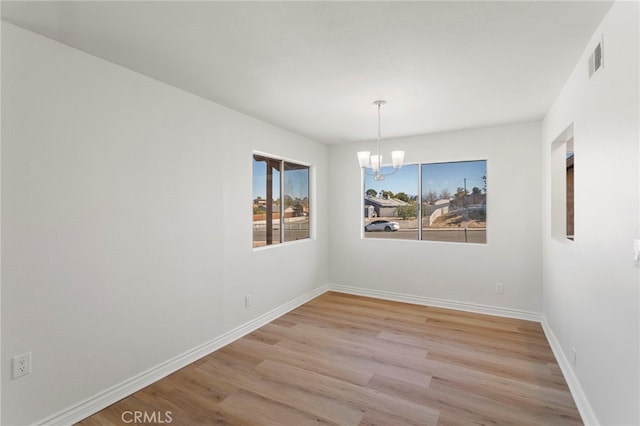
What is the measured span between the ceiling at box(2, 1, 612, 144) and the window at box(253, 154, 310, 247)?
1.03 meters

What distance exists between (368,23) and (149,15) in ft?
3.96

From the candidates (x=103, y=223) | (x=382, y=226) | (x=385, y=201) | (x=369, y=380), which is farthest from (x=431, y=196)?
(x=103, y=223)

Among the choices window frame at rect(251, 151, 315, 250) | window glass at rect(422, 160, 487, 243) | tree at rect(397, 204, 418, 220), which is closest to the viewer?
window frame at rect(251, 151, 315, 250)

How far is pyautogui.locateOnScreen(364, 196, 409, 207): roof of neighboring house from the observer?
4.89 meters

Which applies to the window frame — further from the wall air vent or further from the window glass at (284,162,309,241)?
the wall air vent

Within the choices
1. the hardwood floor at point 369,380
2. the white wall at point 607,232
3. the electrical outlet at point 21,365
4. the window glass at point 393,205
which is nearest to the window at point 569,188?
the white wall at point 607,232

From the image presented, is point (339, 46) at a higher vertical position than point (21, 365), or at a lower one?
higher

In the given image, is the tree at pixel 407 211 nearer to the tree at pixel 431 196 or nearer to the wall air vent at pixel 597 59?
the tree at pixel 431 196

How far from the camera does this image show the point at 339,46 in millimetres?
2080

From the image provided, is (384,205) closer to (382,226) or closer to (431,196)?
(382,226)

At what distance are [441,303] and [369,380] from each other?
2.24 metres

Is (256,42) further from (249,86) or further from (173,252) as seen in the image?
(173,252)

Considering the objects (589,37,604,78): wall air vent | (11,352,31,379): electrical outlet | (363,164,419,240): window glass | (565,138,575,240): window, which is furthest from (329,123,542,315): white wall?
(11,352,31,379): electrical outlet

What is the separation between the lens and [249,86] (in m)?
2.76
